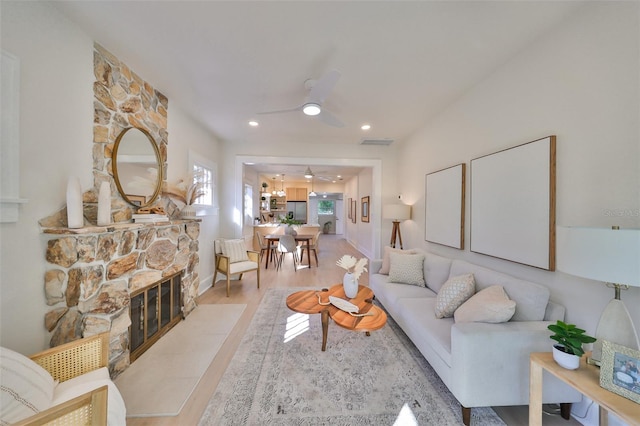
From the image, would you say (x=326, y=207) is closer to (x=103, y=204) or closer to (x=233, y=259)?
(x=233, y=259)

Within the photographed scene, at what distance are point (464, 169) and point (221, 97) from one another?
3.08 m

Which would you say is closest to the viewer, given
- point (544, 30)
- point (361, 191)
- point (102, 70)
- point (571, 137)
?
point (571, 137)

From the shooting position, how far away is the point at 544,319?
1.65m

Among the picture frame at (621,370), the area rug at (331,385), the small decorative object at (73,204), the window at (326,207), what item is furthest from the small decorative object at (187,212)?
the window at (326,207)

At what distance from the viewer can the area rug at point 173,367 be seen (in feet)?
5.38

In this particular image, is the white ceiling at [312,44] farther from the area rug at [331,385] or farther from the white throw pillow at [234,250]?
the area rug at [331,385]

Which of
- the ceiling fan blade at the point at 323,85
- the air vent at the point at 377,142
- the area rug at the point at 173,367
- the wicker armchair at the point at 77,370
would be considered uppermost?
the air vent at the point at 377,142

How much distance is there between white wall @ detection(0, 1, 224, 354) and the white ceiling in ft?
0.86

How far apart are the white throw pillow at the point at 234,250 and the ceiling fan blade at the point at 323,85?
2.80 m

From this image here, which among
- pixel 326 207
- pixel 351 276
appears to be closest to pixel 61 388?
pixel 351 276

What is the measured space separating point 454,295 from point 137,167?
3.40 metres

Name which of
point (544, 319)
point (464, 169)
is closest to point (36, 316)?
point (544, 319)

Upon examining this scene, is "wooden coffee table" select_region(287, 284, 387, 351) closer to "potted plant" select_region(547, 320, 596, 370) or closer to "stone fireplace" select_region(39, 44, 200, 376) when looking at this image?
"potted plant" select_region(547, 320, 596, 370)

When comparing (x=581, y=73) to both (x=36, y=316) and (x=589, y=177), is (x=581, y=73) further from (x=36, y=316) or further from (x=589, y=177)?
(x=36, y=316)
